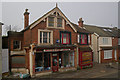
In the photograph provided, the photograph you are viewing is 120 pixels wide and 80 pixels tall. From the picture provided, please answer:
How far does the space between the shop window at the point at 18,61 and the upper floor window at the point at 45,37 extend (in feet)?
14.4

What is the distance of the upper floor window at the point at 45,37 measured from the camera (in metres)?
13.8

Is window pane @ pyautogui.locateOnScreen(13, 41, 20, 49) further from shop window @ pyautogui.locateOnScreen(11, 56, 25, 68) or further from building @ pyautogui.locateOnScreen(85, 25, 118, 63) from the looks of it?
building @ pyautogui.locateOnScreen(85, 25, 118, 63)

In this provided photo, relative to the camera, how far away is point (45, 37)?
46.2ft

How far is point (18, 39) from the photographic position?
15.8m

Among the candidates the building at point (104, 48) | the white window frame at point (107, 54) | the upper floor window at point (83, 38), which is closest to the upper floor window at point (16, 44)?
the upper floor window at point (83, 38)

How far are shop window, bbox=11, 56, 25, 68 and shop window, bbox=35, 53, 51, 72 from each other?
2.72 meters

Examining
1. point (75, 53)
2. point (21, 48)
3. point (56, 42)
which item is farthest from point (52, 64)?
point (21, 48)

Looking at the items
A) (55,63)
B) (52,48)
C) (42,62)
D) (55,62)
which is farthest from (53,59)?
(52,48)

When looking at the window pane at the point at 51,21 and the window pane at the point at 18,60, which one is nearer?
the window pane at the point at 51,21

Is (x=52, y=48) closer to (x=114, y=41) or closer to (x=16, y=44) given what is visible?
(x=16, y=44)

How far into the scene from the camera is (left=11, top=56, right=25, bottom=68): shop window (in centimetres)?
1489

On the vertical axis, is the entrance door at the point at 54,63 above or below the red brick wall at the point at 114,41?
below

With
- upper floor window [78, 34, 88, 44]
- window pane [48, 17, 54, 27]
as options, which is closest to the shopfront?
upper floor window [78, 34, 88, 44]

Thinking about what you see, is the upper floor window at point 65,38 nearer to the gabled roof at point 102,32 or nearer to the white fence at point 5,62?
the white fence at point 5,62
